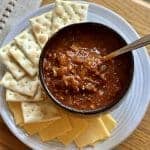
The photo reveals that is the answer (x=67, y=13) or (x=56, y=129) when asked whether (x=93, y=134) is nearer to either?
(x=56, y=129)

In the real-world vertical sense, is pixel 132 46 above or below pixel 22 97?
above

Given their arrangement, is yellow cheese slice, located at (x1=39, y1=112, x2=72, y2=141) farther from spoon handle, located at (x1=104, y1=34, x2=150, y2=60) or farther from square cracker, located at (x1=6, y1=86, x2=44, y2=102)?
spoon handle, located at (x1=104, y1=34, x2=150, y2=60)

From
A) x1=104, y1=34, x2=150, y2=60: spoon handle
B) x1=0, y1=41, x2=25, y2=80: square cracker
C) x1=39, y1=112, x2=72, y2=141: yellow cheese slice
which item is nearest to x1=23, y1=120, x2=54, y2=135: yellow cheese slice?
x1=39, y1=112, x2=72, y2=141: yellow cheese slice

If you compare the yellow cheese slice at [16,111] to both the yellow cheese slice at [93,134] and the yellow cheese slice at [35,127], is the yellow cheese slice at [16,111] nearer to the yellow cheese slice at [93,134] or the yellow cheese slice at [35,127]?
the yellow cheese slice at [35,127]

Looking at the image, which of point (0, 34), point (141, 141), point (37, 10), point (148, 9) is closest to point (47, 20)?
point (37, 10)

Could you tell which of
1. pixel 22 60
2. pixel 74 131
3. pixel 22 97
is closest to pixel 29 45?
pixel 22 60
